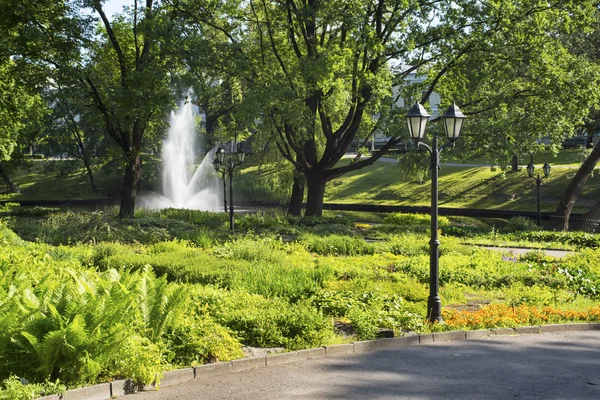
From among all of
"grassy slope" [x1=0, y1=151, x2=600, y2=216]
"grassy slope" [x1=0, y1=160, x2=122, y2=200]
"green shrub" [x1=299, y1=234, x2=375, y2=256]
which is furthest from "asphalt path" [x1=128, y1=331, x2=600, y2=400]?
"grassy slope" [x1=0, y1=160, x2=122, y2=200]

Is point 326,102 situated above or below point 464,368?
above

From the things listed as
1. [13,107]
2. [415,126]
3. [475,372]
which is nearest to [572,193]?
[415,126]

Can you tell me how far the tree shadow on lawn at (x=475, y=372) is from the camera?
25.7 feet

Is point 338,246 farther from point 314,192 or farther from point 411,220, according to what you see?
point 411,220

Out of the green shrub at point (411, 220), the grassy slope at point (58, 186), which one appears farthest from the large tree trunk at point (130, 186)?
the grassy slope at point (58, 186)

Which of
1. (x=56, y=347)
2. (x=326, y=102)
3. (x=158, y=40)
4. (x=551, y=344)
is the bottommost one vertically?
(x=551, y=344)

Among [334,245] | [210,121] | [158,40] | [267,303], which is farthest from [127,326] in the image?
[210,121]

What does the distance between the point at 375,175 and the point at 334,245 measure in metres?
40.1

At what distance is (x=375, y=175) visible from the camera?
60.2 metres

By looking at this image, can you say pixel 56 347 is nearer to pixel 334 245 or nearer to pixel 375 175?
pixel 334 245

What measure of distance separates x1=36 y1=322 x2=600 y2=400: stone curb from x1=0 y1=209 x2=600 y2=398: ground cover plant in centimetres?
17

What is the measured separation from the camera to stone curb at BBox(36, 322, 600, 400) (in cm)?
738

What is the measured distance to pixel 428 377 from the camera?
8.50 metres

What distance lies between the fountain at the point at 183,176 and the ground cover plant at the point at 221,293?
21787mm
